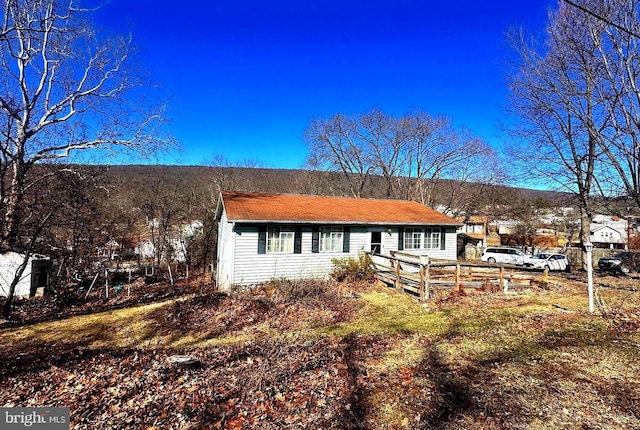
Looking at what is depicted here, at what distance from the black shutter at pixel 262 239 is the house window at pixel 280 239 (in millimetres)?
154

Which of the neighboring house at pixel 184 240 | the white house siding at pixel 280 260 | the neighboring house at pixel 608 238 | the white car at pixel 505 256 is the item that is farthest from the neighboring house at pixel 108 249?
the neighboring house at pixel 608 238

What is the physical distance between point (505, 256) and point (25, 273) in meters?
26.3

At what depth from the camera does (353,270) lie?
1391 cm

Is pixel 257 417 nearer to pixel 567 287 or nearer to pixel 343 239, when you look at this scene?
pixel 343 239

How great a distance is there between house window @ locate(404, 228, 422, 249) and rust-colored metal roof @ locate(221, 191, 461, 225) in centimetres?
58

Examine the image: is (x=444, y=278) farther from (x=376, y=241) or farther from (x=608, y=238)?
(x=608, y=238)

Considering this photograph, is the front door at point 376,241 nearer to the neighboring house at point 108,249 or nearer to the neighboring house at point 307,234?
the neighboring house at point 307,234

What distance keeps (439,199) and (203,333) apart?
95.7 feet

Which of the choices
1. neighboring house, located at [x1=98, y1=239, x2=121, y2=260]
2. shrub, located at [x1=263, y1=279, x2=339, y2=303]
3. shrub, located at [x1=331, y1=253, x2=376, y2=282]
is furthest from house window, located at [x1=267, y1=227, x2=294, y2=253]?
neighboring house, located at [x1=98, y1=239, x2=121, y2=260]

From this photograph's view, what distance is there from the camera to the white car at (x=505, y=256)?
21.0m

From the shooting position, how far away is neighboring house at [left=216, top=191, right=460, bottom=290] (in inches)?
498

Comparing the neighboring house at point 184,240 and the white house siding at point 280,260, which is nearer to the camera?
the white house siding at point 280,260

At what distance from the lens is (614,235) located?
128 feet

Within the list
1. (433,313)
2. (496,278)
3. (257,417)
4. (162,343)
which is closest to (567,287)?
(496,278)
